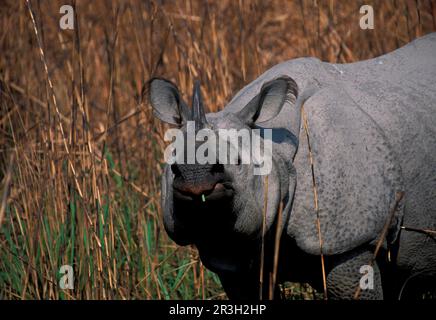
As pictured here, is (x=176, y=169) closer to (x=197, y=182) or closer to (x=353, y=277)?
(x=197, y=182)

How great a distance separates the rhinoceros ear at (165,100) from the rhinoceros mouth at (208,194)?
0.36 metres

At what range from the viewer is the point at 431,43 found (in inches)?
129

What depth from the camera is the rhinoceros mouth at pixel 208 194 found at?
213 centimetres

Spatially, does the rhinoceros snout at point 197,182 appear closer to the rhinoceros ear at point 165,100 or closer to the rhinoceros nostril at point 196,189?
the rhinoceros nostril at point 196,189

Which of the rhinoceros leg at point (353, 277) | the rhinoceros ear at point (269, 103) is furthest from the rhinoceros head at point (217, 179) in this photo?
A: the rhinoceros leg at point (353, 277)

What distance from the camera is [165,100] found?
2.54 metres

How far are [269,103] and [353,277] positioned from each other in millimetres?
672

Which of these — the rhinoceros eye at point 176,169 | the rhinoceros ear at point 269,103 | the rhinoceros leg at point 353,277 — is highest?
the rhinoceros ear at point 269,103

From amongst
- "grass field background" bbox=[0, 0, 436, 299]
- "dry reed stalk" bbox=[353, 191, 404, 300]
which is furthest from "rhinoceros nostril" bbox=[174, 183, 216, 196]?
"grass field background" bbox=[0, 0, 436, 299]

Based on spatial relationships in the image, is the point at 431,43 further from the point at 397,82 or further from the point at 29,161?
the point at 29,161

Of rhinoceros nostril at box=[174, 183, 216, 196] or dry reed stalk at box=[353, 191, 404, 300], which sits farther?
dry reed stalk at box=[353, 191, 404, 300]

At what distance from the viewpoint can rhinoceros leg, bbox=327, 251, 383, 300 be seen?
2602 millimetres

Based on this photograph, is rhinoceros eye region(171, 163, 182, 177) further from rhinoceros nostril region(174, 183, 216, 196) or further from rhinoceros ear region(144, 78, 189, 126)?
rhinoceros ear region(144, 78, 189, 126)

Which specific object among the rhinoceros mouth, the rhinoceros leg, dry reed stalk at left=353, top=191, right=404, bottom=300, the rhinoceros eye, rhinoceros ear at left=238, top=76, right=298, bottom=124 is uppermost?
rhinoceros ear at left=238, top=76, right=298, bottom=124
